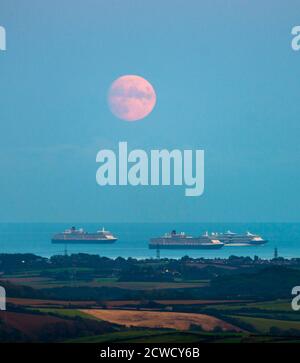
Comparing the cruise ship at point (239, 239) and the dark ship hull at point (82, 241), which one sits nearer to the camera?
the dark ship hull at point (82, 241)

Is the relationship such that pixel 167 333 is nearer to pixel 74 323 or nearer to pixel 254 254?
pixel 74 323

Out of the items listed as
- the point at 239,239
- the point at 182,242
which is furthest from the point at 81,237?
the point at 239,239

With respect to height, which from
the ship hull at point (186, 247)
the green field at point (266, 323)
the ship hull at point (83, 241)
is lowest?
the green field at point (266, 323)

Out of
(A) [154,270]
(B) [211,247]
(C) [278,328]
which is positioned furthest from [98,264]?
(C) [278,328]

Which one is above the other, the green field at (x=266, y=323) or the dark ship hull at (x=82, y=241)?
the dark ship hull at (x=82, y=241)

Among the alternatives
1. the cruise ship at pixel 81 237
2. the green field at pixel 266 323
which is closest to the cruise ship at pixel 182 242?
the cruise ship at pixel 81 237

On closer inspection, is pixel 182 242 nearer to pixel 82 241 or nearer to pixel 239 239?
pixel 239 239

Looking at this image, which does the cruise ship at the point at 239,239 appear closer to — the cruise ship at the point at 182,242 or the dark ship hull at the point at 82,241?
the cruise ship at the point at 182,242
